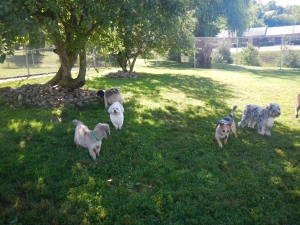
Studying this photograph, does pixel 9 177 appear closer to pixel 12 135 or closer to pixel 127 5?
pixel 12 135

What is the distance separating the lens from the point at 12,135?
604 centimetres

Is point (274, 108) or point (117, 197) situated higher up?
point (274, 108)

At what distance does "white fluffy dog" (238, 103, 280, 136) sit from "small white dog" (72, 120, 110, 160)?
3851mm

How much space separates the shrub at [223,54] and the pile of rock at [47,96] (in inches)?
990

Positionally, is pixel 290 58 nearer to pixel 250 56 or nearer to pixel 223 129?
pixel 250 56

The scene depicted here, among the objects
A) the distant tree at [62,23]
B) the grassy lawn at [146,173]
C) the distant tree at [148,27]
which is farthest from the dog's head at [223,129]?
the distant tree at [62,23]

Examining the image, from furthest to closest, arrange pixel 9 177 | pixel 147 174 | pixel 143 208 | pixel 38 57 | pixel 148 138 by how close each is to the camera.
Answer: pixel 38 57 → pixel 148 138 → pixel 147 174 → pixel 9 177 → pixel 143 208

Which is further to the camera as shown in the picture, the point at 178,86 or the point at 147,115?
the point at 178,86

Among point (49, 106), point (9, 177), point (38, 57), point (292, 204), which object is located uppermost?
point (38, 57)

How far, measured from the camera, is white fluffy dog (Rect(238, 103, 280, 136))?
641cm

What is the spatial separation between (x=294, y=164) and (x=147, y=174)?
2.95m

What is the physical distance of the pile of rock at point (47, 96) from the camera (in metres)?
8.48

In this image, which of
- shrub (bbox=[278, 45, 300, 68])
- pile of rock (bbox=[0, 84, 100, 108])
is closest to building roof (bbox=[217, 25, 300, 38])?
shrub (bbox=[278, 45, 300, 68])

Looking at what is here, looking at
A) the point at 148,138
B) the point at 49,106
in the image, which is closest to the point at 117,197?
the point at 148,138
